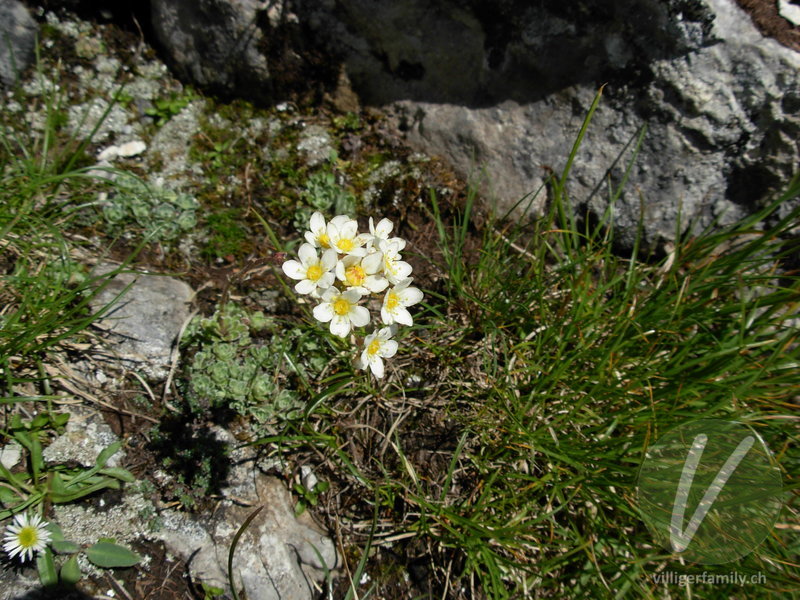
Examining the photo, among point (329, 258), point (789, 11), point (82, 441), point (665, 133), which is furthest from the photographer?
point (665, 133)

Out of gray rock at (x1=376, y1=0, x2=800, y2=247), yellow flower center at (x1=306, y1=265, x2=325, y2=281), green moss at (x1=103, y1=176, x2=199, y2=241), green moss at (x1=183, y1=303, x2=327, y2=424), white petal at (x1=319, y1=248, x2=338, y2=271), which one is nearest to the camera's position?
white petal at (x1=319, y1=248, x2=338, y2=271)

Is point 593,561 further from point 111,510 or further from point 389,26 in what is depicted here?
point 389,26

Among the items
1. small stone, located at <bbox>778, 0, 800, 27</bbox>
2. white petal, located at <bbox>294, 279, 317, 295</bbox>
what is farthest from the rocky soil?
small stone, located at <bbox>778, 0, 800, 27</bbox>

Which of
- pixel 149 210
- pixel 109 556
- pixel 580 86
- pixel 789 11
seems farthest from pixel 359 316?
pixel 789 11

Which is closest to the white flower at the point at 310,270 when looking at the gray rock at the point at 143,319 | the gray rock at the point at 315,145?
the gray rock at the point at 143,319

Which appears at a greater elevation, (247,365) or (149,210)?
(149,210)

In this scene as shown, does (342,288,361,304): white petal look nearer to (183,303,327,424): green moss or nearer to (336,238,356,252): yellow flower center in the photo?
(336,238,356,252): yellow flower center

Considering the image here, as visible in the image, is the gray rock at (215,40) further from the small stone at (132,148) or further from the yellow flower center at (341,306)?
the yellow flower center at (341,306)

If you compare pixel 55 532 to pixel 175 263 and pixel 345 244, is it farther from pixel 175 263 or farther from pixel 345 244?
pixel 345 244

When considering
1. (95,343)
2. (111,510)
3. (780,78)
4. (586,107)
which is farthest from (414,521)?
(780,78)
